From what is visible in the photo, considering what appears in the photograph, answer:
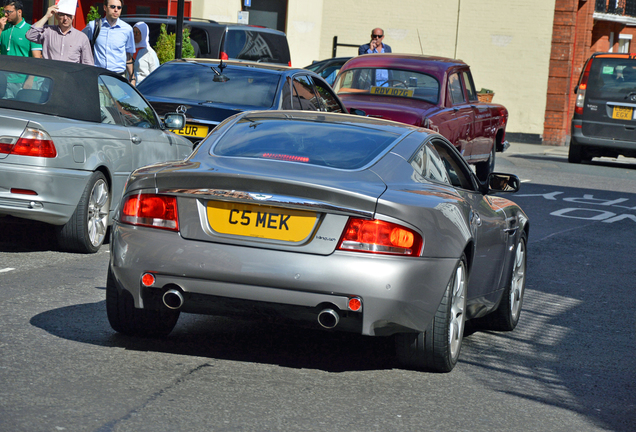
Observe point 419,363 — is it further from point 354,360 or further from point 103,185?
point 103,185

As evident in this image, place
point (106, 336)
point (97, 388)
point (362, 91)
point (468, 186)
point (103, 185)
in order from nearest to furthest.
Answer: point (97, 388) → point (106, 336) → point (468, 186) → point (103, 185) → point (362, 91)

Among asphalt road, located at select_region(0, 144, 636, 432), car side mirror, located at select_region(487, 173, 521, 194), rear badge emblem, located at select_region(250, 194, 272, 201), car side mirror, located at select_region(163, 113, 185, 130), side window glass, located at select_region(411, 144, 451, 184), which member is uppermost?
side window glass, located at select_region(411, 144, 451, 184)

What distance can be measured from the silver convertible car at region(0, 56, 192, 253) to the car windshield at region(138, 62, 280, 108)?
5.52 feet

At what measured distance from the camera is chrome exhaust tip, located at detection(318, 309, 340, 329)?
4621mm

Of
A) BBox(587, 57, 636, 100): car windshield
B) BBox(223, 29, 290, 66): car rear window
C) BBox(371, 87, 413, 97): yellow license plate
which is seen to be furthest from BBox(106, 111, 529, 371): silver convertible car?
BBox(587, 57, 636, 100): car windshield

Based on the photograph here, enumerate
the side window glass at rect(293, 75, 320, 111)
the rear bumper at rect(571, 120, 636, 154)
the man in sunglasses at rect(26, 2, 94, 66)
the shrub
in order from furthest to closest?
the rear bumper at rect(571, 120, 636, 154) → the shrub → the man in sunglasses at rect(26, 2, 94, 66) → the side window glass at rect(293, 75, 320, 111)

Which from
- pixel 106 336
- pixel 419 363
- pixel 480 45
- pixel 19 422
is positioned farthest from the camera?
pixel 480 45

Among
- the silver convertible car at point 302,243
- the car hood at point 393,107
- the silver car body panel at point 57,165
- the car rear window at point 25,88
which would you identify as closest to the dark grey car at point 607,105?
the car hood at point 393,107

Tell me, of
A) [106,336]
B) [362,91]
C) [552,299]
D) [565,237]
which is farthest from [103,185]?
[362,91]

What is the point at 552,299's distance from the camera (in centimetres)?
764

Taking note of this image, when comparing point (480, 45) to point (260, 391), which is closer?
point (260, 391)

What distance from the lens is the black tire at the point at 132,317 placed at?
5223 mm

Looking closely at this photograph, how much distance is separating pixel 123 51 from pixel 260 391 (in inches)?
351

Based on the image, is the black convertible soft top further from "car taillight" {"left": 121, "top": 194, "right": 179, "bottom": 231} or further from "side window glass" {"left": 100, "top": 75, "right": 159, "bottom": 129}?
"car taillight" {"left": 121, "top": 194, "right": 179, "bottom": 231}
